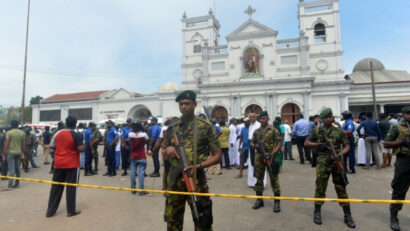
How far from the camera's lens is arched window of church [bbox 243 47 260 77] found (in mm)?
24781

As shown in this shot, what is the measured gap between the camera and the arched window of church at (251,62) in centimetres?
2478

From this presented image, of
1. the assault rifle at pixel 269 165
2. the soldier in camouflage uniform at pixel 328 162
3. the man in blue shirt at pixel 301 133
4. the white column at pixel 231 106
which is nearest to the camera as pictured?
the soldier in camouflage uniform at pixel 328 162

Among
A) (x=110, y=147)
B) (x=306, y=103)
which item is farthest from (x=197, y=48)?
(x=110, y=147)

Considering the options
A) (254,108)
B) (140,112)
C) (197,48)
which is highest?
(197,48)

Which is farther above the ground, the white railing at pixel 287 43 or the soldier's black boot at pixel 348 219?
the white railing at pixel 287 43

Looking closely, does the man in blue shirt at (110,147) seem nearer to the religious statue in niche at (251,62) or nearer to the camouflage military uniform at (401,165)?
the camouflage military uniform at (401,165)

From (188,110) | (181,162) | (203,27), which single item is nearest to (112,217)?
(181,162)

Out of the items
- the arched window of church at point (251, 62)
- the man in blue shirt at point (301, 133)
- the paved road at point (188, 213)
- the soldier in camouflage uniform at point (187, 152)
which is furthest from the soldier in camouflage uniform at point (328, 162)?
the arched window of church at point (251, 62)

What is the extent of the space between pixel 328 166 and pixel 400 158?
94cm

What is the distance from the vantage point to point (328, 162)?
3.46 meters

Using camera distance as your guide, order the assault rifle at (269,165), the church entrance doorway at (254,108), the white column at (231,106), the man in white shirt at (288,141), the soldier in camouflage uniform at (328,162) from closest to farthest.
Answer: the soldier in camouflage uniform at (328,162) → the assault rifle at (269,165) → the man in white shirt at (288,141) → the church entrance doorway at (254,108) → the white column at (231,106)

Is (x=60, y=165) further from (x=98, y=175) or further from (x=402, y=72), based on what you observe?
(x=402, y=72)

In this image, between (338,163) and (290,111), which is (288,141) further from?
(290,111)

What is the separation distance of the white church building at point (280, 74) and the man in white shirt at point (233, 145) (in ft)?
46.3
